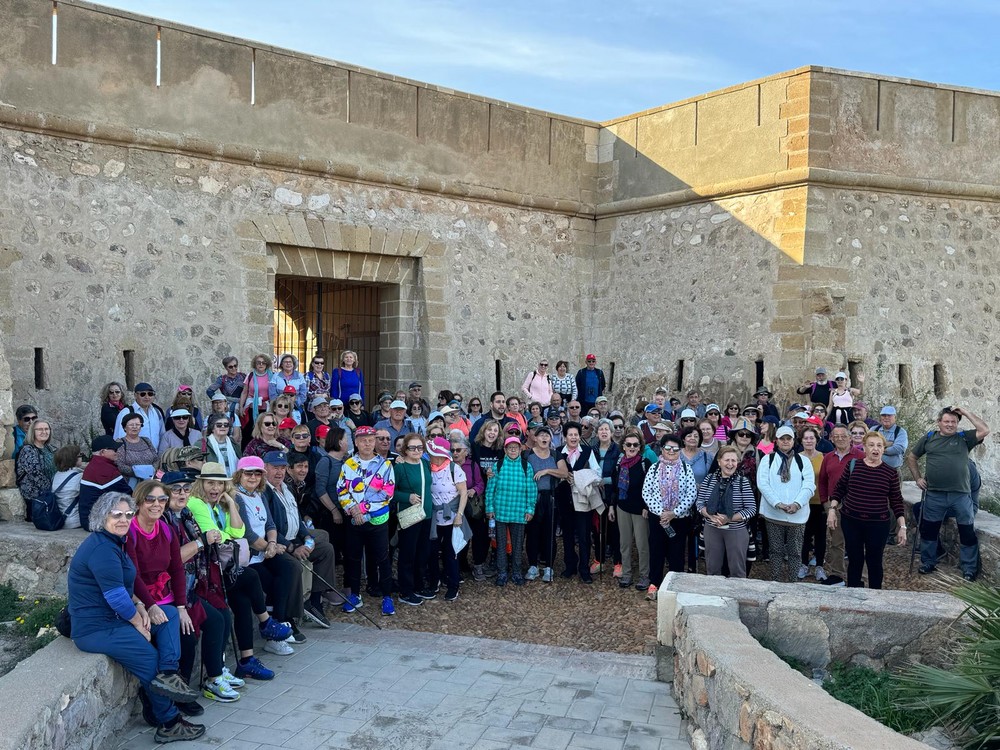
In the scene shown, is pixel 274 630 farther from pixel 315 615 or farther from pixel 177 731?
pixel 177 731

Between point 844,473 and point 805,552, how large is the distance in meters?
1.22

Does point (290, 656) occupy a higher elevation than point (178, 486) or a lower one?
lower

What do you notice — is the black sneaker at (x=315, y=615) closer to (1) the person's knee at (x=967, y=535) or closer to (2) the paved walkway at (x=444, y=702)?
(2) the paved walkway at (x=444, y=702)

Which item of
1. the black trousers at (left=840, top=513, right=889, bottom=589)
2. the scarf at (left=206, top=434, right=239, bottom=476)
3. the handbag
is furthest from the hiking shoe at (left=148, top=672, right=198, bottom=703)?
the black trousers at (left=840, top=513, right=889, bottom=589)

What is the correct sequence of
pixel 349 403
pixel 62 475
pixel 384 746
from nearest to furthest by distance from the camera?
pixel 384 746, pixel 62 475, pixel 349 403

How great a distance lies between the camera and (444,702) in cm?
494

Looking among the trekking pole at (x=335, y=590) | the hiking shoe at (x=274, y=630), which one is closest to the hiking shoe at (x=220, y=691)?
the hiking shoe at (x=274, y=630)

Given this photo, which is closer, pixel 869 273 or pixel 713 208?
pixel 869 273

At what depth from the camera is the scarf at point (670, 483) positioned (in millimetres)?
7176

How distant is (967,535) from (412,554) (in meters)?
4.54

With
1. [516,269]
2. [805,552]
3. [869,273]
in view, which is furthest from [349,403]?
[869,273]

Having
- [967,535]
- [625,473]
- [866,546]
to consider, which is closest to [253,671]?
[625,473]

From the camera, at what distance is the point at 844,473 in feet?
22.9

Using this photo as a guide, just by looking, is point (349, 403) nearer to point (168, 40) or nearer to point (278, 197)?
point (278, 197)
